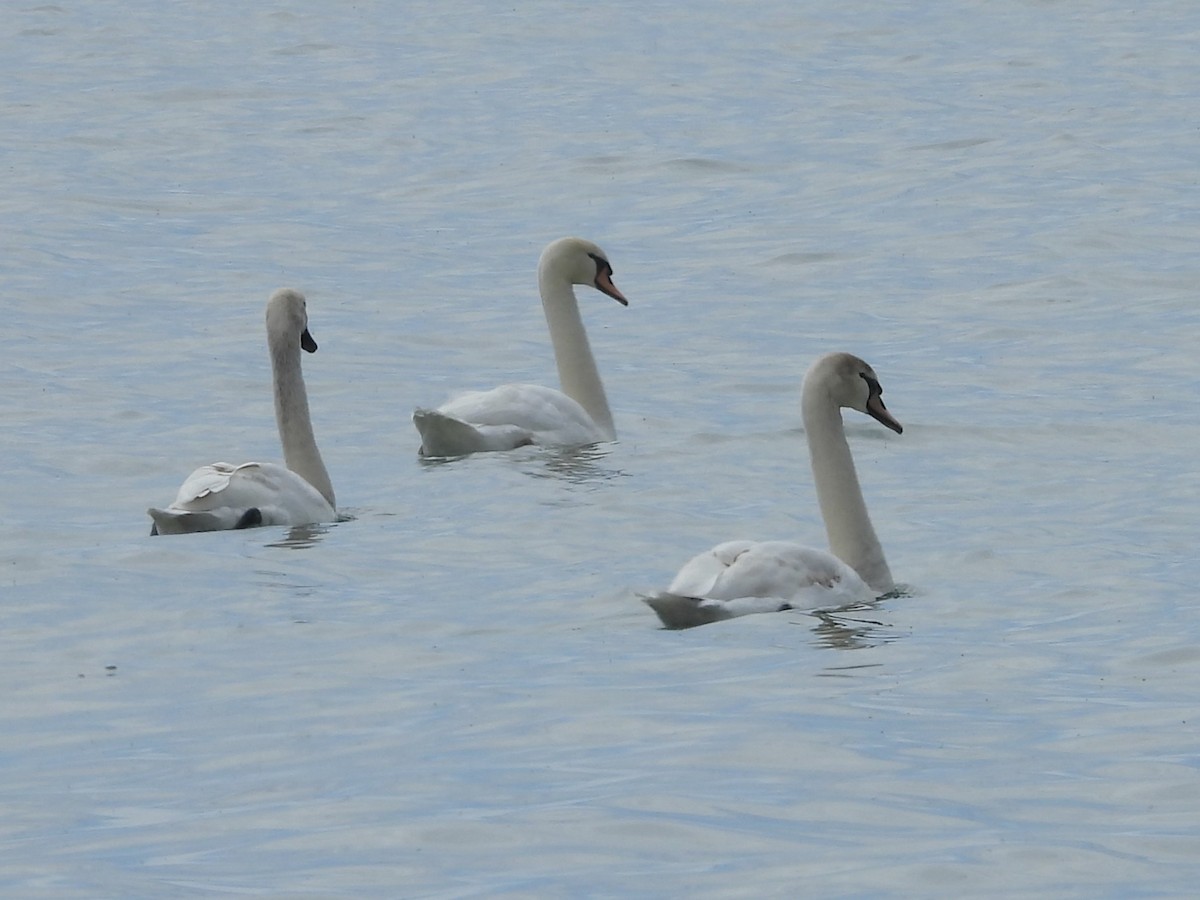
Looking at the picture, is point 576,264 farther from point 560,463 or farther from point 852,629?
point 852,629

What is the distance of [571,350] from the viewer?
16.0 m

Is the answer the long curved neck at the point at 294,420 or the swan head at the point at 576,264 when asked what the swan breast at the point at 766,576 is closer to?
the long curved neck at the point at 294,420

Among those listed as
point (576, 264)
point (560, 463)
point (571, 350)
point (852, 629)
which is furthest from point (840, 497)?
point (576, 264)

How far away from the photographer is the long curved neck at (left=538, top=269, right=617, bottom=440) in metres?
15.8

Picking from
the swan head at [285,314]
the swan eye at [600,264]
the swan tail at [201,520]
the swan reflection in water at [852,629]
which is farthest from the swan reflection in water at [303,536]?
the swan eye at [600,264]

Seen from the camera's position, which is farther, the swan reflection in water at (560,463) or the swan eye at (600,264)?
the swan eye at (600,264)

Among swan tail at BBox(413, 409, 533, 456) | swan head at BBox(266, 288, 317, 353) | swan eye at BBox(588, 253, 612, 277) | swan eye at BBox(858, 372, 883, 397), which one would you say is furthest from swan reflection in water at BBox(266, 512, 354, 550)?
swan eye at BBox(588, 253, 612, 277)

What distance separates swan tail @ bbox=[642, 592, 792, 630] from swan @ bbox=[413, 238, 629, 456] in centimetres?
416

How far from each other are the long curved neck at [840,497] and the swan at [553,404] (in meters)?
3.41

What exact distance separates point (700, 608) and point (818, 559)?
617 millimetres

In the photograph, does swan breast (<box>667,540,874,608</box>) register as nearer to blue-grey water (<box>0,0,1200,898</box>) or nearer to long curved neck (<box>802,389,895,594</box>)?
blue-grey water (<box>0,0,1200,898</box>)

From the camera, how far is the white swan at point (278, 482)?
1213cm

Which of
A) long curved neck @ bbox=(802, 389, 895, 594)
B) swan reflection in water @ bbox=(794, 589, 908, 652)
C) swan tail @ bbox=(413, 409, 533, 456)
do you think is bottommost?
swan reflection in water @ bbox=(794, 589, 908, 652)

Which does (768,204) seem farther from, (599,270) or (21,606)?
(21,606)
